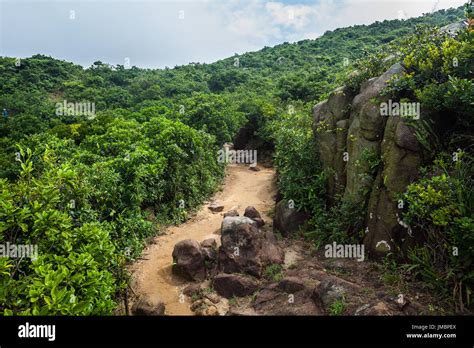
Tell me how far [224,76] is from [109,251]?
43.3 meters

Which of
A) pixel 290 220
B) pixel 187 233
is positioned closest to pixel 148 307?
pixel 187 233

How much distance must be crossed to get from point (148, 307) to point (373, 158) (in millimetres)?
7061

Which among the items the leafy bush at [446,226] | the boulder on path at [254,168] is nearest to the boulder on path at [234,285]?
the leafy bush at [446,226]

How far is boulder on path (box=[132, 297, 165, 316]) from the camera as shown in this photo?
799 cm

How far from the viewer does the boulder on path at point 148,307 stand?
26.2ft

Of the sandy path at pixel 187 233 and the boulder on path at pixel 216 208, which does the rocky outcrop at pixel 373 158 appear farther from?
the boulder on path at pixel 216 208

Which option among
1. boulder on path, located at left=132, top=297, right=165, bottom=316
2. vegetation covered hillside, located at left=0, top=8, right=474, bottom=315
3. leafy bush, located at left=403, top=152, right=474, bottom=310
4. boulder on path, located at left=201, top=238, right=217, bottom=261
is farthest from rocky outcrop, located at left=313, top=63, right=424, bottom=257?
boulder on path, located at left=132, top=297, right=165, bottom=316

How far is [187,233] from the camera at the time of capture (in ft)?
43.8

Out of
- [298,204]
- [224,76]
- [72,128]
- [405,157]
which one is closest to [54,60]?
[224,76]

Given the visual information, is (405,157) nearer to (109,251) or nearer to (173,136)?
(109,251)

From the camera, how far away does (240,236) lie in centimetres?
1012

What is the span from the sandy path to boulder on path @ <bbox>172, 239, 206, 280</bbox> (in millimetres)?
271

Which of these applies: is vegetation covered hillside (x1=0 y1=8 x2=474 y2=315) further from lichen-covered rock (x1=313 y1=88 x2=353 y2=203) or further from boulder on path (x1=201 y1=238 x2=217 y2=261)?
boulder on path (x1=201 y1=238 x2=217 y2=261)

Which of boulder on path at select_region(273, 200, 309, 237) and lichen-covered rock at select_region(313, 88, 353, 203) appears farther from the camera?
boulder on path at select_region(273, 200, 309, 237)
